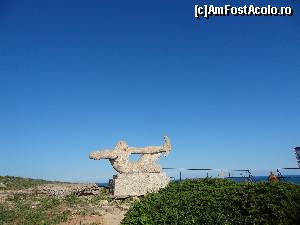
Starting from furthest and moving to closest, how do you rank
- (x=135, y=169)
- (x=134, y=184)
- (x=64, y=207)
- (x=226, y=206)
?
1. (x=135, y=169)
2. (x=134, y=184)
3. (x=64, y=207)
4. (x=226, y=206)

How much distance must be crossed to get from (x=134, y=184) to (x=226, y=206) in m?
12.1

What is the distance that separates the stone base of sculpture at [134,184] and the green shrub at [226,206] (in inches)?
360

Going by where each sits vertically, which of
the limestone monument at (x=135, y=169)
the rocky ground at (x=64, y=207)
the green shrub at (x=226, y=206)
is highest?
the limestone monument at (x=135, y=169)

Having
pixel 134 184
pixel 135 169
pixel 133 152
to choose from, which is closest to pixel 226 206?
pixel 134 184

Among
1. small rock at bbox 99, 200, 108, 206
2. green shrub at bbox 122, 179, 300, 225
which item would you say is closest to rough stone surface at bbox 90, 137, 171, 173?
small rock at bbox 99, 200, 108, 206

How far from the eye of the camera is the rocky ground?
1708cm

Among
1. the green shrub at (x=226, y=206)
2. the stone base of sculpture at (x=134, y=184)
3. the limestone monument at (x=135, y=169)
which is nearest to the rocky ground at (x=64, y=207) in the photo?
the stone base of sculpture at (x=134, y=184)

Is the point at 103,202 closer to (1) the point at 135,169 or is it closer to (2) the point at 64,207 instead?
(2) the point at 64,207

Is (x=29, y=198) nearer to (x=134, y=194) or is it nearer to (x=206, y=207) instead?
(x=134, y=194)

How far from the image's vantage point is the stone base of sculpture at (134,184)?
21.8 meters

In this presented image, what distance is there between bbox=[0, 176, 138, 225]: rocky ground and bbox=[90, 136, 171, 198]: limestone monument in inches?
32.5

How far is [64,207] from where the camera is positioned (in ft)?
63.0

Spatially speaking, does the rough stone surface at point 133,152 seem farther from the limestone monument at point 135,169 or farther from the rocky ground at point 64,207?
the rocky ground at point 64,207

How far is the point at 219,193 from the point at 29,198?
1464 cm
